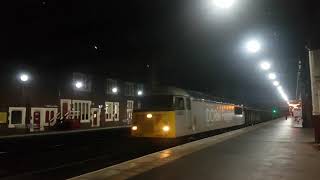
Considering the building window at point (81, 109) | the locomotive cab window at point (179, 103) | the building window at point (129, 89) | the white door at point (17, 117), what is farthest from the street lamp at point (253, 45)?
the building window at point (129, 89)

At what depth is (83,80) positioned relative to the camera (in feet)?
180

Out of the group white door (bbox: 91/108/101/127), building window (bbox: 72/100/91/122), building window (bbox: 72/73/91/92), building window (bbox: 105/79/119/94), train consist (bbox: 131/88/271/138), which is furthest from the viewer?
building window (bbox: 105/79/119/94)

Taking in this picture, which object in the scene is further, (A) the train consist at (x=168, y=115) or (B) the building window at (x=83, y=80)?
(B) the building window at (x=83, y=80)

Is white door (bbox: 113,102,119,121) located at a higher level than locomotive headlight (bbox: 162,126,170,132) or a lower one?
higher

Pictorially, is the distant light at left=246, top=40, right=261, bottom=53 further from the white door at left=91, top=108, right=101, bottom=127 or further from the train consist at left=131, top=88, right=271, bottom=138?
the white door at left=91, top=108, right=101, bottom=127

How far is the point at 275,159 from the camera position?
14930 millimetres

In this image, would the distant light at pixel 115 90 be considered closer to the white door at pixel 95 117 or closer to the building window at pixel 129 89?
the building window at pixel 129 89

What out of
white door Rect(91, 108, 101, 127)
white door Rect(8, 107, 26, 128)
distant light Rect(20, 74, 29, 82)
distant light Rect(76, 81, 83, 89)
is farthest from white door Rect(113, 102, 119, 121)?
distant light Rect(20, 74, 29, 82)

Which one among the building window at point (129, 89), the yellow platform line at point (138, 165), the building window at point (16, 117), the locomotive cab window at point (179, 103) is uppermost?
the building window at point (129, 89)

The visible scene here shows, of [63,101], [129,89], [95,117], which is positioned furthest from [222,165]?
[129,89]

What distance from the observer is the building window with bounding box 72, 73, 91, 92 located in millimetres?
52625

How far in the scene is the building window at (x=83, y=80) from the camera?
52625mm

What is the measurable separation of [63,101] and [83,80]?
17.4 ft

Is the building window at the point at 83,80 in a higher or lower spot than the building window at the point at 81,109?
higher
